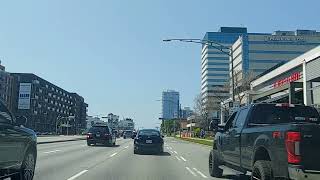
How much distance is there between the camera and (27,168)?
40.8ft

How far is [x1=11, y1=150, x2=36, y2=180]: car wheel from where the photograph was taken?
12.2m

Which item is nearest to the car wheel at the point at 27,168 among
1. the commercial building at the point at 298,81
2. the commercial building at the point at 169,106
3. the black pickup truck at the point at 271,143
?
the black pickup truck at the point at 271,143

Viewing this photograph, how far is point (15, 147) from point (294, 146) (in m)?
5.98

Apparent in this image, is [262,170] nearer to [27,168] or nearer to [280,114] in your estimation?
[280,114]

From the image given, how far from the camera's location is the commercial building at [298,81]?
41062mm

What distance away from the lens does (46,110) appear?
541 feet

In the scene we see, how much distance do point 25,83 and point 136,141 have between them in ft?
398

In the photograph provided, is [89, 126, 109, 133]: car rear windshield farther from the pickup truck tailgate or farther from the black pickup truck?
the pickup truck tailgate

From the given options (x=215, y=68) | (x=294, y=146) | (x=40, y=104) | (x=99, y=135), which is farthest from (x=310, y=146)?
(x=40, y=104)

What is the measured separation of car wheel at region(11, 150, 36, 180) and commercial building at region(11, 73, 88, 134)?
377 ft

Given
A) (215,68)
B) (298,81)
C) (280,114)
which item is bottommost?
(280,114)

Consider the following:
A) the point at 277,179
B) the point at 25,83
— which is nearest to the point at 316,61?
the point at 277,179

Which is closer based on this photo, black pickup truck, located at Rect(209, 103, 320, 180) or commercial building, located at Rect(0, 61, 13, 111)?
black pickup truck, located at Rect(209, 103, 320, 180)

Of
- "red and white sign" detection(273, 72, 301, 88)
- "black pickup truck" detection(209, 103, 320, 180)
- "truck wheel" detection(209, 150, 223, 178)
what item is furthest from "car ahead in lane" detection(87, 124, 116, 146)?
"black pickup truck" detection(209, 103, 320, 180)
